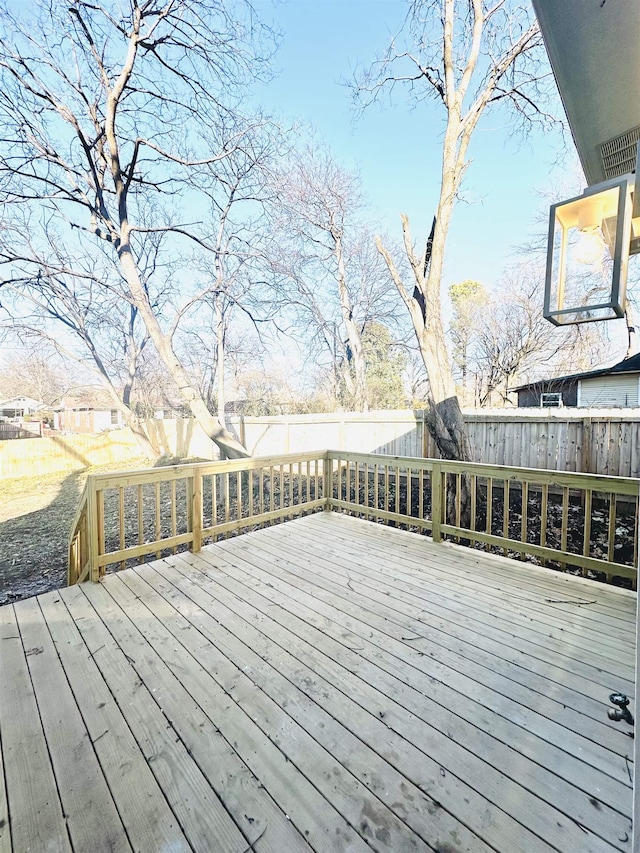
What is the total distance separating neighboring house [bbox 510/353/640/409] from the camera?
10211 millimetres

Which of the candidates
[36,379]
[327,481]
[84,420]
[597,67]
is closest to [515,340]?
[327,481]

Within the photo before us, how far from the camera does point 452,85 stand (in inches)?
192

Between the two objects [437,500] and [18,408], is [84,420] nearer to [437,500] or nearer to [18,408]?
[18,408]

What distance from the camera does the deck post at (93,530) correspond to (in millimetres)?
2861

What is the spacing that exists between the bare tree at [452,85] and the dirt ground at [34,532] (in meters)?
5.10

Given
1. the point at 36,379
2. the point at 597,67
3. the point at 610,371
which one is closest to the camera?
the point at 597,67

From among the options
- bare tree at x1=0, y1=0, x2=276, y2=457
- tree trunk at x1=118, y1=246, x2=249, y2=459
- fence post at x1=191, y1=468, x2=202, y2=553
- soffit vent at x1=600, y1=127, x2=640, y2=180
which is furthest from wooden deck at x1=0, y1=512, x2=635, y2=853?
bare tree at x1=0, y1=0, x2=276, y2=457

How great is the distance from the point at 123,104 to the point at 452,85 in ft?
18.2

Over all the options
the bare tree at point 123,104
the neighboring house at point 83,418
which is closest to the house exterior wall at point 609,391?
the bare tree at point 123,104

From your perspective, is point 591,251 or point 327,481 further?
point 327,481

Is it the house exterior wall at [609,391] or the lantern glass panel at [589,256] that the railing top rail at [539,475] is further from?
the house exterior wall at [609,391]

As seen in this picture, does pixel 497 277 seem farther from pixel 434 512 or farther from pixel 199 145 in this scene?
pixel 434 512

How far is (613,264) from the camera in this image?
1970mm

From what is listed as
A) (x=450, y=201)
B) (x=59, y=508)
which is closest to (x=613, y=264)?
(x=450, y=201)
